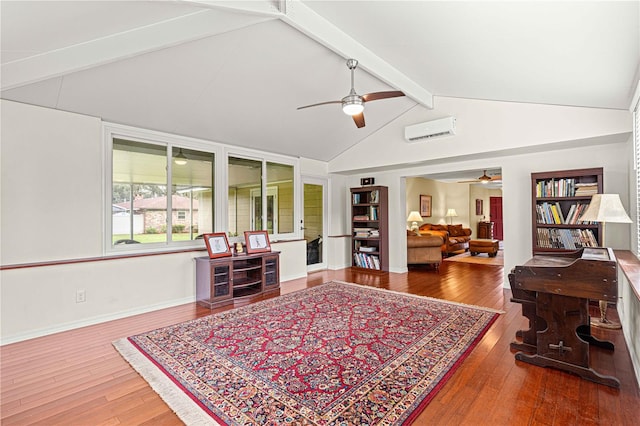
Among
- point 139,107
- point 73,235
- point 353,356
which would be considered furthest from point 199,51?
point 353,356

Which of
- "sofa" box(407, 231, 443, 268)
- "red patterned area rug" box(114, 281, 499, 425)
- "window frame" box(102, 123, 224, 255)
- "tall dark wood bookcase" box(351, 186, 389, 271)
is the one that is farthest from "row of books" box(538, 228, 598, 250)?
"window frame" box(102, 123, 224, 255)

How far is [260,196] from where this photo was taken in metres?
5.55

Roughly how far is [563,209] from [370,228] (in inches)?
134

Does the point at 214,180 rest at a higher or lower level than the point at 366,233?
higher

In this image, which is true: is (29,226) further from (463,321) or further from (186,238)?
(463,321)

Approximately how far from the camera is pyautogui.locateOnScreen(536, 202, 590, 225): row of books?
3990 mm

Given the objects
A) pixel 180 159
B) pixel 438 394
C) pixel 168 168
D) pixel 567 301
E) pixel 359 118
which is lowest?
pixel 438 394

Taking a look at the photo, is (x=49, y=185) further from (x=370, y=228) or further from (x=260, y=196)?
(x=370, y=228)

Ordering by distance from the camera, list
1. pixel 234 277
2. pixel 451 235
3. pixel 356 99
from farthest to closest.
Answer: pixel 451 235
pixel 234 277
pixel 356 99

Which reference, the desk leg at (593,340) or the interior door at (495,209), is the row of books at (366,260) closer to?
the desk leg at (593,340)

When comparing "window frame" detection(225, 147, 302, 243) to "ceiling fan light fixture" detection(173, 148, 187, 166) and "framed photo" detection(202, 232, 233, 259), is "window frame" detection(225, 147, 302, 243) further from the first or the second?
"ceiling fan light fixture" detection(173, 148, 187, 166)

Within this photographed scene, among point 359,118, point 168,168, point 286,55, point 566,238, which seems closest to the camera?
point 286,55

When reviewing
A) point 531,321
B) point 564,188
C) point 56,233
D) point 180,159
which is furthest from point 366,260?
point 56,233

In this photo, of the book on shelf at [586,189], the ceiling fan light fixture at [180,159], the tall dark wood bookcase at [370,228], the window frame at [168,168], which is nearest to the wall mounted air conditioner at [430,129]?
the tall dark wood bookcase at [370,228]
